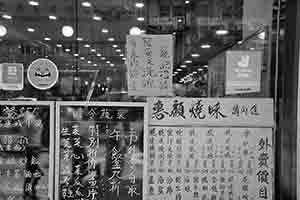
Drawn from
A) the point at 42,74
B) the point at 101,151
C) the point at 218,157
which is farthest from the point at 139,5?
the point at 218,157

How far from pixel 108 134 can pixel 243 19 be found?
1.47 m

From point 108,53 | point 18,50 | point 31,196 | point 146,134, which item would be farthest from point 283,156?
point 18,50

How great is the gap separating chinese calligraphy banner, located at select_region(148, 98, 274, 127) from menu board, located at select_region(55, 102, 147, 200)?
0.51 feet

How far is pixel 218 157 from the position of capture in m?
3.23

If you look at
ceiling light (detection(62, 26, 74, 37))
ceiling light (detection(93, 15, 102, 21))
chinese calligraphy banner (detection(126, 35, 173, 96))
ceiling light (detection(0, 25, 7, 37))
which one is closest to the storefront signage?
chinese calligraphy banner (detection(126, 35, 173, 96))

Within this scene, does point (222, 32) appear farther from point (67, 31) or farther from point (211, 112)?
point (67, 31)

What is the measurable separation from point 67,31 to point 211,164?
1.62m

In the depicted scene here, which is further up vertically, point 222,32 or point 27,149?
point 222,32

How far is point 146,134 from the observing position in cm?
320

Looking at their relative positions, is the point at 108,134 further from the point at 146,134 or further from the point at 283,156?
the point at 283,156

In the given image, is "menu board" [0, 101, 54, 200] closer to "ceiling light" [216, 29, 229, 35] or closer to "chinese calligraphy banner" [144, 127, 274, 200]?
"chinese calligraphy banner" [144, 127, 274, 200]

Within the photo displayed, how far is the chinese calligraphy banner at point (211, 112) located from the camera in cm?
320

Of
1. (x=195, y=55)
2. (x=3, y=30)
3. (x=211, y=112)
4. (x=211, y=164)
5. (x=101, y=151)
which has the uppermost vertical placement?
(x=3, y=30)

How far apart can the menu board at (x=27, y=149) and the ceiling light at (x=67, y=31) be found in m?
0.59
